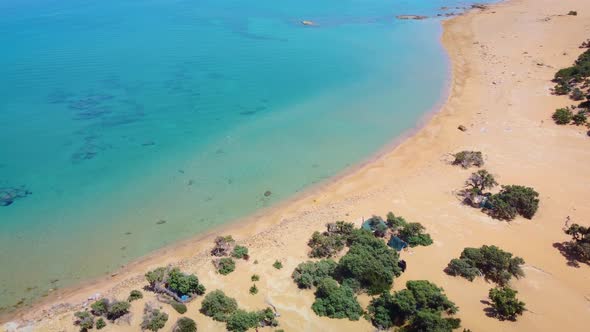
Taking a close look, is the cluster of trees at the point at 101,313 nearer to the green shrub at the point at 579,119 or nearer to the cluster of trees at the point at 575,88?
the cluster of trees at the point at 575,88

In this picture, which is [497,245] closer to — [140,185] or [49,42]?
[140,185]

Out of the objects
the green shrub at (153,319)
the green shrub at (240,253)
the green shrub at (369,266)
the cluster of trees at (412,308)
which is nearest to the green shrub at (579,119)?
the green shrub at (369,266)

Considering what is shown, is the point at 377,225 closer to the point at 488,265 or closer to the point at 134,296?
the point at 488,265

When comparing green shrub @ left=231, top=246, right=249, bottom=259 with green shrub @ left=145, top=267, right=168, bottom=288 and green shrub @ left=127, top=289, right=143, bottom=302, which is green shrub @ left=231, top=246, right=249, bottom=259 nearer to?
green shrub @ left=145, top=267, right=168, bottom=288

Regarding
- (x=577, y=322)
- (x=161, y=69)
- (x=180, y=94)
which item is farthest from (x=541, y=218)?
(x=161, y=69)

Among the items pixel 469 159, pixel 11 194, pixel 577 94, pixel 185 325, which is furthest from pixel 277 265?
pixel 577 94

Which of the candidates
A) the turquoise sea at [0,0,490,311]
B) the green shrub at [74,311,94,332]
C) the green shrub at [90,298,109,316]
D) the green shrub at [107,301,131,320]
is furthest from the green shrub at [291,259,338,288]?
the green shrub at [74,311,94,332]
